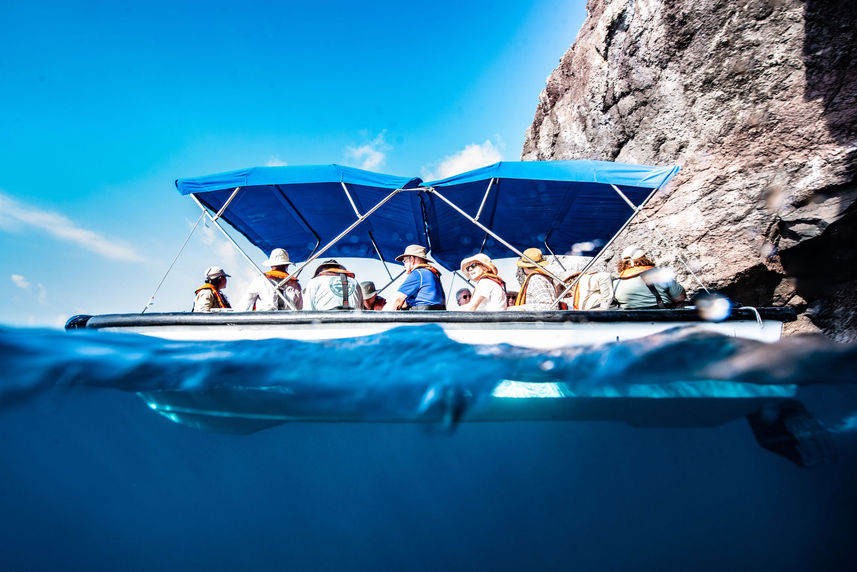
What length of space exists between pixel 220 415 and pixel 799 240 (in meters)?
9.56

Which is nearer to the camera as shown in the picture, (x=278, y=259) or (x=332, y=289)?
(x=332, y=289)

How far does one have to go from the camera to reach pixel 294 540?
6.73 metres

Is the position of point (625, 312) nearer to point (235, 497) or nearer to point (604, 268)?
point (235, 497)

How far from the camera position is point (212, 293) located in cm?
581

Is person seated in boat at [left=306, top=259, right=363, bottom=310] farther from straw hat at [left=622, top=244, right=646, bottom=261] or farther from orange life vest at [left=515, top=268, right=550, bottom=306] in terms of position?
straw hat at [left=622, top=244, right=646, bottom=261]

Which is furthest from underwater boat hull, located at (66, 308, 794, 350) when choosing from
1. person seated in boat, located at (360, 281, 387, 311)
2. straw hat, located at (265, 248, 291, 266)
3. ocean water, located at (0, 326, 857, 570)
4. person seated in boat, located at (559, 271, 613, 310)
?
person seated in boat, located at (360, 281, 387, 311)

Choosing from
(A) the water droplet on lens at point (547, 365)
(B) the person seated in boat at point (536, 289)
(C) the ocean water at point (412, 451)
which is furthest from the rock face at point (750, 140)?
(A) the water droplet on lens at point (547, 365)

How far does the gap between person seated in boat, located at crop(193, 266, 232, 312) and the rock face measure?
29.4ft

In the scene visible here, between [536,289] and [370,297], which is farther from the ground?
[370,297]

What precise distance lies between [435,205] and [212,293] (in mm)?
3635

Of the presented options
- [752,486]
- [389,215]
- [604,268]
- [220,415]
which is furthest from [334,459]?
[604,268]

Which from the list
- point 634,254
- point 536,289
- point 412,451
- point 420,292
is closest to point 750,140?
point 634,254

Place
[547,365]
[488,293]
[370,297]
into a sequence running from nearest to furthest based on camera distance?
[547,365]
[488,293]
[370,297]

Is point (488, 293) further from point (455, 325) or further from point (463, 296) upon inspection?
point (463, 296)
